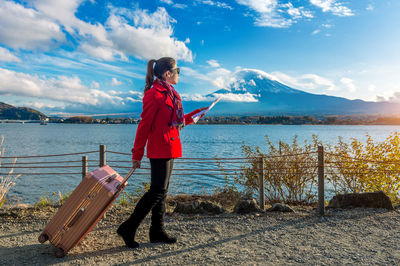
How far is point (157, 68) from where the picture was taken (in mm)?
3564

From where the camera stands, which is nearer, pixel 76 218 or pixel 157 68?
pixel 76 218

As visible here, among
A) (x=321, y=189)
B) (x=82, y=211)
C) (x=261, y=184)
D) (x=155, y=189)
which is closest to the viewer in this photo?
(x=82, y=211)

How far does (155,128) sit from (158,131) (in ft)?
0.18

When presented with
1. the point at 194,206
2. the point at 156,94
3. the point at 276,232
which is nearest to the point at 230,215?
the point at 194,206

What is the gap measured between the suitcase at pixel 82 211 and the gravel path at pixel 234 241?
0.23 m

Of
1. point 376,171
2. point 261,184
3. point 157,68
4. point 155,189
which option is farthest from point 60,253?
point 376,171

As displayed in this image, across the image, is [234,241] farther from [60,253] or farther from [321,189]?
[321,189]

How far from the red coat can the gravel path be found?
4.03 feet

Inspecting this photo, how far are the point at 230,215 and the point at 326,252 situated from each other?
6.22 feet

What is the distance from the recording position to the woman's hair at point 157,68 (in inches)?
140

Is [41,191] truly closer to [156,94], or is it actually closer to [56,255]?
[56,255]

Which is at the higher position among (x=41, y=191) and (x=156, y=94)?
(x=156, y=94)

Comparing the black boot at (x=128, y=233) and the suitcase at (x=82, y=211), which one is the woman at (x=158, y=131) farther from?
the suitcase at (x=82, y=211)

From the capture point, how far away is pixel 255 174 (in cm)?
807
